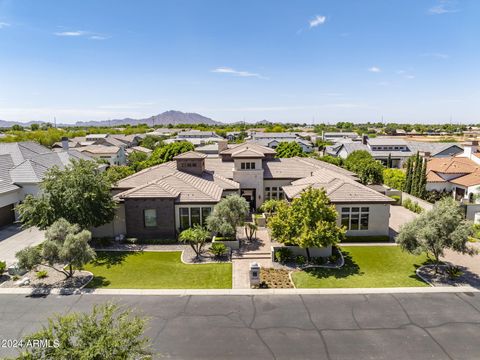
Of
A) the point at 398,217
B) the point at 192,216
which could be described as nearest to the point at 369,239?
the point at 398,217

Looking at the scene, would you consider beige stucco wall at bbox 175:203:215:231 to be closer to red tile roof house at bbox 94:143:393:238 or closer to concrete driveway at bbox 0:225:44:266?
red tile roof house at bbox 94:143:393:238

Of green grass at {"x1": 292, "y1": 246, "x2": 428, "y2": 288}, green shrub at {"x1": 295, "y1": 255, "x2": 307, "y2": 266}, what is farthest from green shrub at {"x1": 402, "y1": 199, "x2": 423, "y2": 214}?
green shrub at {"x1": 295, "y1": 255, "x2": 307, "y2": 266}

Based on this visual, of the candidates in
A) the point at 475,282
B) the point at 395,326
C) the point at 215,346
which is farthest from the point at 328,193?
the point at 215,346

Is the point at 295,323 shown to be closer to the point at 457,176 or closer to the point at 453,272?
the point at 453,272

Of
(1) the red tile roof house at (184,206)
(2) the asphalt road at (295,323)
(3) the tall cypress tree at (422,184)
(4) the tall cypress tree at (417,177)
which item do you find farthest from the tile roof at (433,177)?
(2) the asphalt road at (295,323)

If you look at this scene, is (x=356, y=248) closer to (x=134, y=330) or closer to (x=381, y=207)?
(x=381, y=207)

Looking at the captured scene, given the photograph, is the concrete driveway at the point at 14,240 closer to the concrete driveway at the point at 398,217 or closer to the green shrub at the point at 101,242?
the green shrub at the point at 101,242
